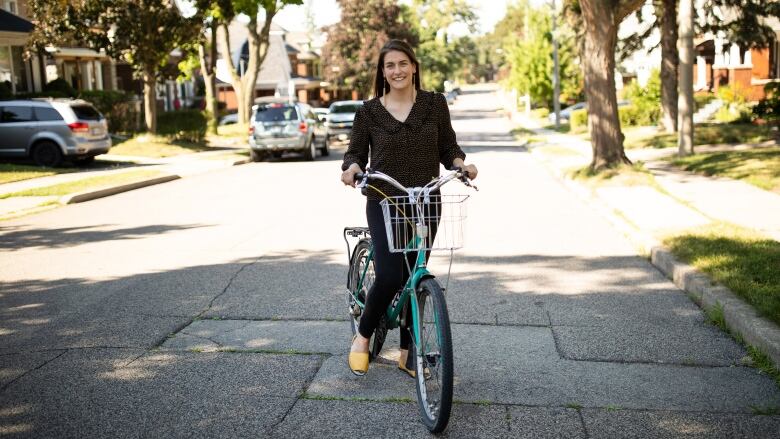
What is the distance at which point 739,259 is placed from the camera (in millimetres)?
Result: 8227

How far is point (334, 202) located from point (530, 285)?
7435 millimetres

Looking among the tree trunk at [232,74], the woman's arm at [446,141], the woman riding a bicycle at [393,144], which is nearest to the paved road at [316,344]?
the woman riding a bicycle at [393,144]

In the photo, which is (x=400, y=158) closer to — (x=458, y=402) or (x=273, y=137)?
(x=458, y=402)

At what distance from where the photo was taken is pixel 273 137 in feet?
86.4

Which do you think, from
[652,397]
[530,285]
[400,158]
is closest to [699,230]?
[530,285]

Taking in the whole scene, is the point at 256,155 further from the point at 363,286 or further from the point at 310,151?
the point at 363,286

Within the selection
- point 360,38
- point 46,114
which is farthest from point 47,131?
point 360,38

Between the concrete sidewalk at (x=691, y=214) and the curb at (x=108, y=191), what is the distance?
891cm

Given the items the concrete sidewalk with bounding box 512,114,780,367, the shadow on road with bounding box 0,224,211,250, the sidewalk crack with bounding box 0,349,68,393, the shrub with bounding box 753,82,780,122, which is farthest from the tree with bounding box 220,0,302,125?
the sidewalk crack with bounding box 0,349,68,393

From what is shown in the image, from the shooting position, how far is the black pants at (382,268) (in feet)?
16.3

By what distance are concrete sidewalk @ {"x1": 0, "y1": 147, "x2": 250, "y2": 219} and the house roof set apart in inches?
354

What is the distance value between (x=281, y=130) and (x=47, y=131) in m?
6.34

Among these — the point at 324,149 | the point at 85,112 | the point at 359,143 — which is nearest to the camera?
the point at 359,143

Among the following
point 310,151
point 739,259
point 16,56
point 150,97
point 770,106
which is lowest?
point 739,259
